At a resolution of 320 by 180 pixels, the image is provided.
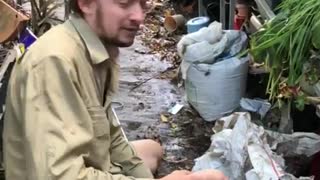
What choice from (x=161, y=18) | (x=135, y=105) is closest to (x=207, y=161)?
(x=135, y=105)

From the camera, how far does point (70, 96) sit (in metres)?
1.75

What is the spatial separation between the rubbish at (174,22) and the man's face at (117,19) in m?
4.50

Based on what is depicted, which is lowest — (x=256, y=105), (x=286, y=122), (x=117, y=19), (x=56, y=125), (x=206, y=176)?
(x=256, y=105)

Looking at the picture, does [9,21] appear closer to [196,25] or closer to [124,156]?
[124,156]

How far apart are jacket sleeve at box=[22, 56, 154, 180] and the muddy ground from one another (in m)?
2.21

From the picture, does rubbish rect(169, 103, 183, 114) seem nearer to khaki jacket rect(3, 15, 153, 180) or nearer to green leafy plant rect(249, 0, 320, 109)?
green leafy plant rect(249, 0, 320, 109)

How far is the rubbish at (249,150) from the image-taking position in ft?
10.5

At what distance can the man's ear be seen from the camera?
6.20 feet

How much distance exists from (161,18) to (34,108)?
559cm

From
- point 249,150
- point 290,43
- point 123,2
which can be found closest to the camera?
point 123,2

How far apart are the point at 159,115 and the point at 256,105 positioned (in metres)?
0.83

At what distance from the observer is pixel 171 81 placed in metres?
5.50

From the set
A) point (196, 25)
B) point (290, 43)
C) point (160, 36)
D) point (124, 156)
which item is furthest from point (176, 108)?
point (124, 156)

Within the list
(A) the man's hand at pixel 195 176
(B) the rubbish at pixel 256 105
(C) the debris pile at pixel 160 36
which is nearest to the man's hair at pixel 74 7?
(A) the man's hand at pixel 195 176
